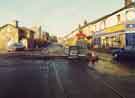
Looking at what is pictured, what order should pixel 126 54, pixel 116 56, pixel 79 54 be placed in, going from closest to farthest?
1. pixel 126 54
2. pixel 116 56
3. pixel 79 54

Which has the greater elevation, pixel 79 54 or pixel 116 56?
pixel 79 54

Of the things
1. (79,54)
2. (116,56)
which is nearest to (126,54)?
(116,56)

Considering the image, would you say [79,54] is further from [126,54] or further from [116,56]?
[126,54]

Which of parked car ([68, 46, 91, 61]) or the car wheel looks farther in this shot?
parked car ([68, 46, 91, 61])

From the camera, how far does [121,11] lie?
188 ft

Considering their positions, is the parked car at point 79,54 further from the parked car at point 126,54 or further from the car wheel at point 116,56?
the parked car at point 126,54

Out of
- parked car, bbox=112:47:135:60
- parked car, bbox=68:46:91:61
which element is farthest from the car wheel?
parked car, bbox=68:46:91:61

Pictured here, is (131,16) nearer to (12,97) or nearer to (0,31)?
(12,97)

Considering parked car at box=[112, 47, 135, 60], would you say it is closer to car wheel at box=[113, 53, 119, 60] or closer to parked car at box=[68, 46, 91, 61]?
car wheel at box=[113, 53, 119, 60]

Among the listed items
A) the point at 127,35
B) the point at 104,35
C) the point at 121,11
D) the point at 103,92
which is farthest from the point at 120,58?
the point at 104,35

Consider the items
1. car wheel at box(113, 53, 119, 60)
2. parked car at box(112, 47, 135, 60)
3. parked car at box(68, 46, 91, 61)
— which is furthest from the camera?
parked car at box(68, 46, 91, 61)

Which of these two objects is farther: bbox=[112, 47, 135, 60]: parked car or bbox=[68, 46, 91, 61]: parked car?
bbox=[68, 46, 91, 61]: parked car

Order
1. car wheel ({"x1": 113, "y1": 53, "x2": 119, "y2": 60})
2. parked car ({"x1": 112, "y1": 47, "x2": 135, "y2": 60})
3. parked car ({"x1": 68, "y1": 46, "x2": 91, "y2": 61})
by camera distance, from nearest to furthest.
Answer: parked car ({"x1": 112, "y1": 47, "x2": 135, "y2": 60}) → car wheel ({"x1": 113, "y1": 53, "x2": 119, "y2": 60}) → parked car ({"x1": 68, "y1": 46, "x2": 91, "y2": 61})

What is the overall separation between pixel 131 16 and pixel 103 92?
4449 cm
